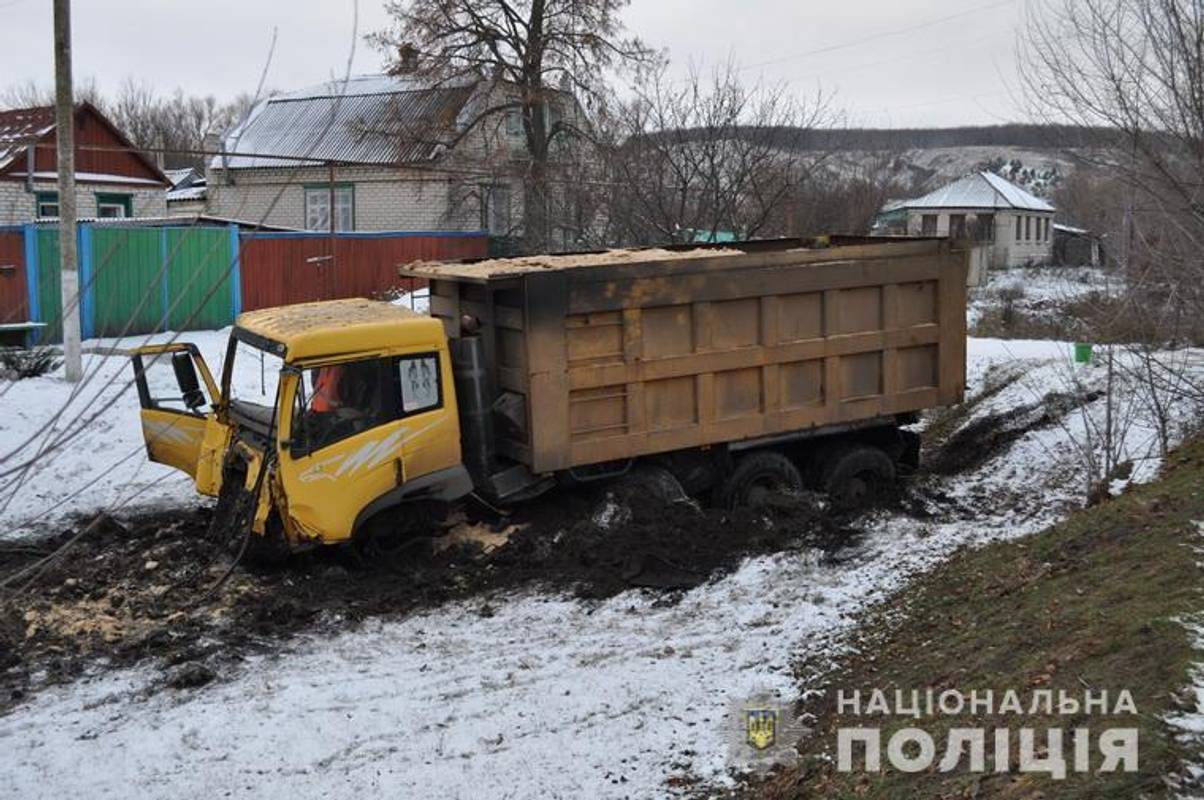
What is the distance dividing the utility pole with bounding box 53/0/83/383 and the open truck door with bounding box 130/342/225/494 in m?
3.65

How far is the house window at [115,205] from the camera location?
2814 centimetres

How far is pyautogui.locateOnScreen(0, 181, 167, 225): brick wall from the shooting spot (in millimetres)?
25000

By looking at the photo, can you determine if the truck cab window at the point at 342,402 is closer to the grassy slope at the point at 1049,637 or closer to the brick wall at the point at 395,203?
the grassy slope at the point at 1049,637

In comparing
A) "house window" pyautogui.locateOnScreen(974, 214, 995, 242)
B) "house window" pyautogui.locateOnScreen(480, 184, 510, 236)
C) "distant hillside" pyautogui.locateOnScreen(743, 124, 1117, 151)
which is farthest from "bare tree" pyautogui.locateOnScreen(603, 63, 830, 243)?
"house window" pyautogui.locateOnScreen(974, 214, 995, 242)

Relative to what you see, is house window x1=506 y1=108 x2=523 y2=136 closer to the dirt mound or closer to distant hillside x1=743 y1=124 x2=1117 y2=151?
distant hillside x1=743 y1=124 x2=1117 y2=151

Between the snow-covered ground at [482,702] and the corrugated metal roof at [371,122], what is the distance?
1797 cm

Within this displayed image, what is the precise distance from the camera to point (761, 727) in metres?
6.08

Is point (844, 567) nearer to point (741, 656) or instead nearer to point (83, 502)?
point (741, 656)

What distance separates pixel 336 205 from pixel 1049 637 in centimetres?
3060

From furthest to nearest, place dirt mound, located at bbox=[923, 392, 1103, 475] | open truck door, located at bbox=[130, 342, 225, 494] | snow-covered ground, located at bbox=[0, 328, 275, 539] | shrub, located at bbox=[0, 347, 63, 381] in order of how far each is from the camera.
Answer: shrub, located at bbox=[0, 347, 63, 381]
dirt mound, located at bbox=[923, 392, 1103, 475]
snow-covered ground, located at bbox=[0, 328, 275, 539]
open truck door, located at bbox=[130, 342, 225, 494]

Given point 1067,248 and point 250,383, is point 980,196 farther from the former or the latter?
point 250,383

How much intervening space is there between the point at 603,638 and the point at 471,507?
226 cm

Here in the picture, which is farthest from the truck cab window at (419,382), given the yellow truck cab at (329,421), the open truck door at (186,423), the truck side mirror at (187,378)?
the truck side mirror at (187,378)

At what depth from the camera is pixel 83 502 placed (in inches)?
430
